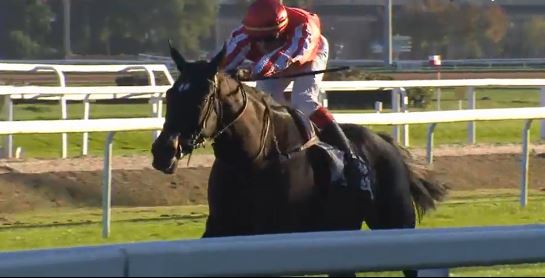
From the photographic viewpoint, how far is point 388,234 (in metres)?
3.39

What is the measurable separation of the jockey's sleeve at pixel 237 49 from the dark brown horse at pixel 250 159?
0.31 metres

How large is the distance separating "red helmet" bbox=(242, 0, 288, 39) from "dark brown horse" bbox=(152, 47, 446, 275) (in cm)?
40

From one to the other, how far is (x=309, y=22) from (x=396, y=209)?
1025 millimetres

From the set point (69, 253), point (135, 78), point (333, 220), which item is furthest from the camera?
point (135, 78)

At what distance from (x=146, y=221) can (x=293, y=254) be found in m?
6.58

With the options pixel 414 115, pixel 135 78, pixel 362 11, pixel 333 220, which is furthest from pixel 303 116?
pixel 362 11

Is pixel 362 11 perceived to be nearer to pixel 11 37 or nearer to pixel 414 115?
pixel 11 37

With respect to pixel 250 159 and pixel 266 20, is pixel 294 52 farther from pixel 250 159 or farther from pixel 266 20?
pixel 250 159

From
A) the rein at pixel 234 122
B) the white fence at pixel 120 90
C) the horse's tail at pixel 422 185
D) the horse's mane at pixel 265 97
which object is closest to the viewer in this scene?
the rein at pixel 234 122

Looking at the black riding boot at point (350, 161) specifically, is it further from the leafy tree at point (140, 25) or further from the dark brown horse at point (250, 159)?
the leafy tree at point (140, 25)

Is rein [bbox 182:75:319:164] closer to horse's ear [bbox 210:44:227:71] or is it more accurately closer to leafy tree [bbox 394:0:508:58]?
horse's ear [bbox 210:44:227:71]

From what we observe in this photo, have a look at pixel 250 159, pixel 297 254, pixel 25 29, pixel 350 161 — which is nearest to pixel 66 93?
pixel 350 161

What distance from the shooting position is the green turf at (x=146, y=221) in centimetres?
860

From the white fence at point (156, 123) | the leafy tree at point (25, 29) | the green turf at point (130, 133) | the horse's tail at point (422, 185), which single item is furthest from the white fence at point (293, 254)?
the leafy tree at point (25, 29)
